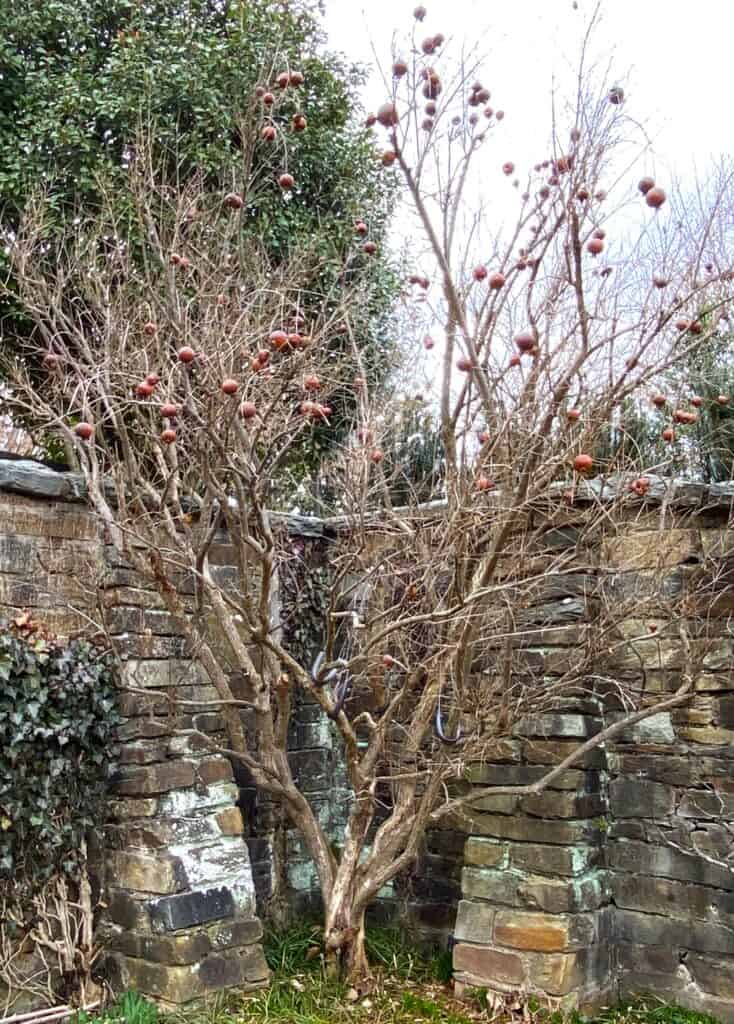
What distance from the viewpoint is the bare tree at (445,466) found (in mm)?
3941

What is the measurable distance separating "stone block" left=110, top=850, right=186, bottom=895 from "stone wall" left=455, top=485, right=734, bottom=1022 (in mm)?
1393

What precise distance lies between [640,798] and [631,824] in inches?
5.3

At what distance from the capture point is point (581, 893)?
15.1ft

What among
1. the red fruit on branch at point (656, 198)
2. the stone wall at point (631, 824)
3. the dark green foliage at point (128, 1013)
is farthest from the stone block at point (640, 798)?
the red fruit on branch at point (656, 198)

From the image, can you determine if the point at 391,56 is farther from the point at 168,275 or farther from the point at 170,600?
the point at 170,600

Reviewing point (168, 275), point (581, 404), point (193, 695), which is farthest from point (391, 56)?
point (193, 695)

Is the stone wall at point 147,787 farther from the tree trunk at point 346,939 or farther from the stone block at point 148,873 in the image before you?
the tree trunk at point 346,939

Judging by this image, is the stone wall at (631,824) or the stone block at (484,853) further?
the stone block at (484,853)

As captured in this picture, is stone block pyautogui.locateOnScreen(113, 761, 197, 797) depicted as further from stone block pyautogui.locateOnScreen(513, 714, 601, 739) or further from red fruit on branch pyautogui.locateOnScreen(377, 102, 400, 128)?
red fruit on branch pyautogui.locateOnScreen(377, 102, 400, 128)

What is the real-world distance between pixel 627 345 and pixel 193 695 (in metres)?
2.80

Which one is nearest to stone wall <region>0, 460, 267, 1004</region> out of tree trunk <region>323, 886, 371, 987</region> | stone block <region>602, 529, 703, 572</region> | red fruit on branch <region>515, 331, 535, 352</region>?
tree trunk <region>323, 886, 371, 987</region>

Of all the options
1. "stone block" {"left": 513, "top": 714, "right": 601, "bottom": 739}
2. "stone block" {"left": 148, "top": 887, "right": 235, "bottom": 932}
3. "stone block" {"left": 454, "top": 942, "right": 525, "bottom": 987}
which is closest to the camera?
"stone block" {"left": 148, "top": 887, "right": 235, "bottom": 932}

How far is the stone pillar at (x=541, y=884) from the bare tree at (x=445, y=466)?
17 cm

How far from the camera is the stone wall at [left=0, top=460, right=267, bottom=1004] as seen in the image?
4.39 meters
